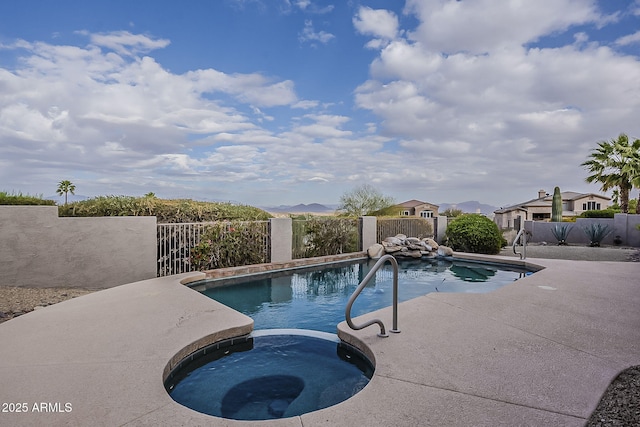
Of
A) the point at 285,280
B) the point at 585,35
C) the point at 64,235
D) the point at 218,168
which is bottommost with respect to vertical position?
the point at 285,280

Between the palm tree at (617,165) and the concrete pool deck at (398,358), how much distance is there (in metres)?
16.7

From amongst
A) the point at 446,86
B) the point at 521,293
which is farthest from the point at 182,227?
the point at 446,86

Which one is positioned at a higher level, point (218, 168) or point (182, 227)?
point (218, 168)

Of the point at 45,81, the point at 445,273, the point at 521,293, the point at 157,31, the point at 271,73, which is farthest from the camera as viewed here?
the point at 271,73

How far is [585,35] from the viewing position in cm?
945

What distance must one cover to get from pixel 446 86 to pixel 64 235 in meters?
11.2

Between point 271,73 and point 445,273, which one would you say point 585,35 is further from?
point 271,73

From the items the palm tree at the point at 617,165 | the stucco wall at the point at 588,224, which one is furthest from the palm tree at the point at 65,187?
the palm tree at the point at 617,165

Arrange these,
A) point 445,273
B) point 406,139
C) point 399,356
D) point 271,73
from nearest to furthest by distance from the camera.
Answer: point 399,356 → point 445,273 → point 271,73 → point 406,139

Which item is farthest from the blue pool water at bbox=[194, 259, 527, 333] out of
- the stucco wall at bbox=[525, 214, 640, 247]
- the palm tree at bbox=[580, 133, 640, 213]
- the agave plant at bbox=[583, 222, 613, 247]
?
the palm tree at bbox=[580, 133, 640, 213]

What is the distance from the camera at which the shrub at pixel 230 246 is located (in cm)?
808

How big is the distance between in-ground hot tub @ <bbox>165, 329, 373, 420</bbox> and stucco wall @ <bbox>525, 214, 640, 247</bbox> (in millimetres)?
17119

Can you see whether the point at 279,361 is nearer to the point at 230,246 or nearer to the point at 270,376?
the point at 270,376

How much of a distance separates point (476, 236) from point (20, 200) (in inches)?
503
